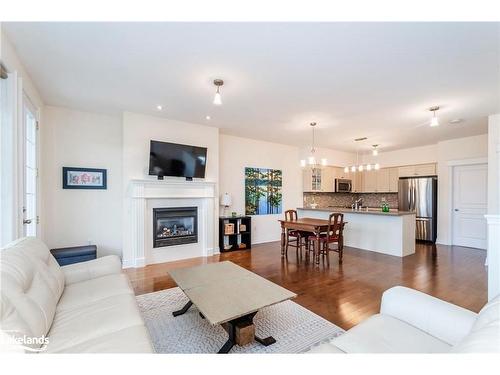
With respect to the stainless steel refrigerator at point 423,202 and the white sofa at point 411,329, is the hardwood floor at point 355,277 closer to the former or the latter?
the white sofa at point 411,329

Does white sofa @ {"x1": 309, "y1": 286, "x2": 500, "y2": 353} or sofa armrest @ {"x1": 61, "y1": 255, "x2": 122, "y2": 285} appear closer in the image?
white sofa @ {"x1": 309, "y1": 286, "x2": 500, "y2": 353}

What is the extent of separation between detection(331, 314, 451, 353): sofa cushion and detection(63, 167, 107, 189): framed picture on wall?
4.30m

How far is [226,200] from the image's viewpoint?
5176 mm

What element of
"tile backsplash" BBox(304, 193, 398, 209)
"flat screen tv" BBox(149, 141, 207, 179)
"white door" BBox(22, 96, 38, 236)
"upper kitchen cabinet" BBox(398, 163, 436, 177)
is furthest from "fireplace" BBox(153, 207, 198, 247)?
"upper kitchen cabinet" BBox(398, 163, 436, 177)

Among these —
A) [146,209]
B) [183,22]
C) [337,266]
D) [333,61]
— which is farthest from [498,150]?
[146,209]

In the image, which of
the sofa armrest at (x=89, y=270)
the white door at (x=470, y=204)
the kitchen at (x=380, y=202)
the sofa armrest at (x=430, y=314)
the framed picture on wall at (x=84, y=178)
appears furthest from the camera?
the white door at (x=470, y=204)

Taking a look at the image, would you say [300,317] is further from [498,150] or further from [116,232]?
[498,150]

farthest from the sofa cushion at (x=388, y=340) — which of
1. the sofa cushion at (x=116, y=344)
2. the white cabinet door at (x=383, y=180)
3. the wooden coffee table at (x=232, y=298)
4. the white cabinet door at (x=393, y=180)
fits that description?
the white cabinet door at (x=383, y=180)

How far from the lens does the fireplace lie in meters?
4.30

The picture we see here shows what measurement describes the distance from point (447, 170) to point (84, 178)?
7787 mm

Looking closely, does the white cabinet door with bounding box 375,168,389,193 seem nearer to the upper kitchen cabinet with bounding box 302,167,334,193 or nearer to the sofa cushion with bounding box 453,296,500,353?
the upper kitchen cabinet with bounding box 302,167,334,193

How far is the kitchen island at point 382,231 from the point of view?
4715 mm

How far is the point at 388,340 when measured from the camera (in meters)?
1.25

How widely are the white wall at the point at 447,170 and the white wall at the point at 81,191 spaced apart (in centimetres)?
723
